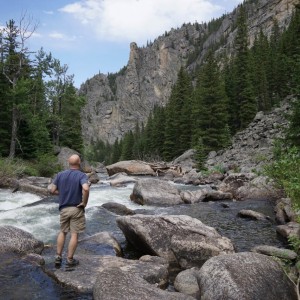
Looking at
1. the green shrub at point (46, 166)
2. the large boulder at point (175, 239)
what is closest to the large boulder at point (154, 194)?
the large boulder at point (175, 239)

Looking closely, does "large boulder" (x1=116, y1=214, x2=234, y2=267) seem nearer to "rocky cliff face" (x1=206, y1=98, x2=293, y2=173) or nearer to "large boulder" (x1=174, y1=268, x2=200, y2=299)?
"large boulder" (x1=174, y1=268, x2=200, y2=299)

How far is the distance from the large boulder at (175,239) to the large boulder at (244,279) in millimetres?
1884

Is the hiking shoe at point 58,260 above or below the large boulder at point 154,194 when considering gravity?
below

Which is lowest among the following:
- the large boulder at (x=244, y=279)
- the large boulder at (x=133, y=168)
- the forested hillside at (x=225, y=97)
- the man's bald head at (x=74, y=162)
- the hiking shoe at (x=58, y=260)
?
the hiking shoe at (x=58, y=260)

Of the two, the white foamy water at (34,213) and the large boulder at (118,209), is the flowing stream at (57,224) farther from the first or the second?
the large boulder at (118,209)

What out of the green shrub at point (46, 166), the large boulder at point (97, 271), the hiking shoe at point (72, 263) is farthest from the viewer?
the green shrub at point (46, 166)

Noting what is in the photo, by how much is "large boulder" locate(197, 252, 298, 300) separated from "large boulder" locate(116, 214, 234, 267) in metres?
1.88

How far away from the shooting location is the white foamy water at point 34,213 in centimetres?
1112

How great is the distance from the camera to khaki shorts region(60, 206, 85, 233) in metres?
7.45

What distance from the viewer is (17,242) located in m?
8.48

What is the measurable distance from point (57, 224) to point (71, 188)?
4.97 meters

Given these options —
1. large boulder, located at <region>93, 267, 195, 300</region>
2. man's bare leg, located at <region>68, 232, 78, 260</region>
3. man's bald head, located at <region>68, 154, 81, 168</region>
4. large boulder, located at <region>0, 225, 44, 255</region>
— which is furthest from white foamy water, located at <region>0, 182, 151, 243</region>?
large boulder, located at <region>93, 267, 195, 300</region>

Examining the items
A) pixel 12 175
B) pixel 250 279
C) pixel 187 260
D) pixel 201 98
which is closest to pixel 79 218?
pixel 187 260

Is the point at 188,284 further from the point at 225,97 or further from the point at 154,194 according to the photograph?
the point at 225,97
